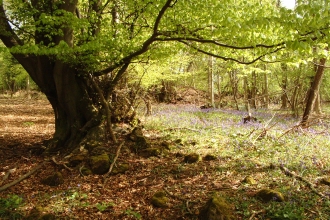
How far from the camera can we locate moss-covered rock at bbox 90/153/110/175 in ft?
21.9

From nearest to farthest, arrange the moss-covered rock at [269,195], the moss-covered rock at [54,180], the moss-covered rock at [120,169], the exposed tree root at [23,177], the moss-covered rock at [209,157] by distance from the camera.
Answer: the moss-covered rock at [269,195] → the exposed tree root at [23,177] → the moss-covered rock at [54,180] → the moss-covered rock at [120,169] → the moss-covered rock at [209,157]

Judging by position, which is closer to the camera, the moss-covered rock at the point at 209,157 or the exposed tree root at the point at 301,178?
the exposed tree root at the point at 301,178

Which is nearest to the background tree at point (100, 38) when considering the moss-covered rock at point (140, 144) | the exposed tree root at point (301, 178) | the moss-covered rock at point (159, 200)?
the moss-covered rock at point (140, 144)

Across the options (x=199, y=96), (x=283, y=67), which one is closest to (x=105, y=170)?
(x=283, y=67)

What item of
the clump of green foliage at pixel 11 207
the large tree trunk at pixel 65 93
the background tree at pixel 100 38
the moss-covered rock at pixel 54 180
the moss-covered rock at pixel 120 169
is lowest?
the clump of green foliage at pixel 11 207

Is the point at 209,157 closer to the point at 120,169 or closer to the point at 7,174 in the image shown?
the point at 120,169

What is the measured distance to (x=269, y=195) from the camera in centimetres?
477

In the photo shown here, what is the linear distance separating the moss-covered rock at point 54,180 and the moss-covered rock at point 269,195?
4590 millimetres

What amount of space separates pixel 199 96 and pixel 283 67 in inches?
601

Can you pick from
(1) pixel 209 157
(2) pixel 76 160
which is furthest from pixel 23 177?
(1) pixel 209 157

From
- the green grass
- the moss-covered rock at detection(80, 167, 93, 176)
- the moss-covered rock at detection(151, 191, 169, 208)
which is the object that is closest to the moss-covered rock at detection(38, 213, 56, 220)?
the moss-covered rock at detection(151, 191, 169, 208)

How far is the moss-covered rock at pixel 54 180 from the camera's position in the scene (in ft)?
20.3

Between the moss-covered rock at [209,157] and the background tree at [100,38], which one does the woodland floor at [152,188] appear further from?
the background tree at [100,38]

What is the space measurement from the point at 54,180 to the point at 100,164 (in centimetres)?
116
